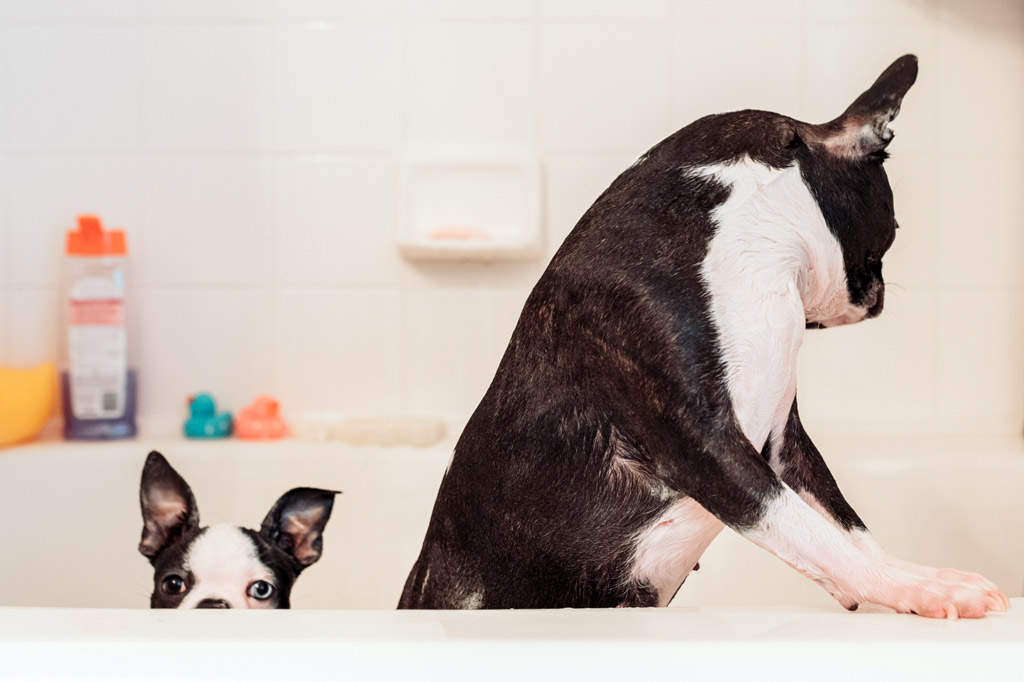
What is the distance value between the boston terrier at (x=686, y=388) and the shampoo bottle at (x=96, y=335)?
91 cm

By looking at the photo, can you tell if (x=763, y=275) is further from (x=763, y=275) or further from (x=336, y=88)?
(x=336, y=88)

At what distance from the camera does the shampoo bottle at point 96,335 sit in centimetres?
135

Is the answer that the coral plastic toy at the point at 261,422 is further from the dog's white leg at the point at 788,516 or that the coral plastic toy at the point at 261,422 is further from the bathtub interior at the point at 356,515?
the dog's white leg at the point at 788,516

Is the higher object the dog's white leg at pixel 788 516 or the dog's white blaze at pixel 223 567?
the dog's white leg at pixel 788 516

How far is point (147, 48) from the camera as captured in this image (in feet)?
4.69

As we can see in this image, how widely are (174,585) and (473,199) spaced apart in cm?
80

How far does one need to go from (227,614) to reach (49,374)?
1065 mm

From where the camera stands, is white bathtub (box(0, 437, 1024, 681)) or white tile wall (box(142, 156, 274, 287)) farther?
white tile wall (box(142, 156, 274, 287))

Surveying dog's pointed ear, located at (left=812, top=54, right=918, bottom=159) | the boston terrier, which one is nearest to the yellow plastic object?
the boston terrier

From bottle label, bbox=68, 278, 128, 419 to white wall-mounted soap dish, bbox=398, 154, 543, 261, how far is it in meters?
0.49

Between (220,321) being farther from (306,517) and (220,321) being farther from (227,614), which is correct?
(227,614)

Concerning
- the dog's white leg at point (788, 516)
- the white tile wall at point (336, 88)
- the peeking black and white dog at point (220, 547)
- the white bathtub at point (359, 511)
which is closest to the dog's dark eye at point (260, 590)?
the peeking black and white dog at point (220, 547)

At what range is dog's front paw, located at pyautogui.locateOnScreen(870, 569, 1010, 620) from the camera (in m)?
0.48

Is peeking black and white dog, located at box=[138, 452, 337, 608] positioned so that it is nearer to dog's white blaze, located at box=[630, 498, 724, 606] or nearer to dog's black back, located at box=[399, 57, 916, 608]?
dog's black back, located at box=[399, 57, 916, 608]
